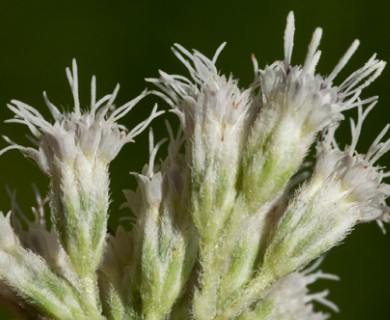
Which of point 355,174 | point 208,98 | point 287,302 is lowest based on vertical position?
point 287,302

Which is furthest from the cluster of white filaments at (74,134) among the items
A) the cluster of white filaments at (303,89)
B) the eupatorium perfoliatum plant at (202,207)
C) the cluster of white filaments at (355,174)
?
the cluster of white filaments at (355,174)

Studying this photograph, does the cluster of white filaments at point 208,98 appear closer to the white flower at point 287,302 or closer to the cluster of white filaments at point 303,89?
the cluster of white filaments at point 303,89

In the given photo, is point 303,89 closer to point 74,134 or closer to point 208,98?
point 208,98

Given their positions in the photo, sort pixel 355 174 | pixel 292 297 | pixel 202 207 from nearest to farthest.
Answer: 1. pixel 202 207
2. pixel 355 174
3. pixel 292 297

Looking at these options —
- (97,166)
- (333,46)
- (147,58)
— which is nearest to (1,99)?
(147,58)

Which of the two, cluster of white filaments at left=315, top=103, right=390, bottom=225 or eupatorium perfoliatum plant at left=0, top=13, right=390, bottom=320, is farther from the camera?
cluster of white filaments at left=315, top=103, right=390, bottom=225

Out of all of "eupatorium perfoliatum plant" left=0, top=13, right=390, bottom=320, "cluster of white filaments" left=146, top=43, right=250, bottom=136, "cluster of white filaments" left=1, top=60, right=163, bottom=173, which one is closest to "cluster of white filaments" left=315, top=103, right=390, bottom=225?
"eupatorium perfoliatum plant" left=0, top=13, right=390, bottom=320

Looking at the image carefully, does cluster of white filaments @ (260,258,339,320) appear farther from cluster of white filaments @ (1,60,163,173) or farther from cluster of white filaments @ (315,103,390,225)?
cluster of white filaments @ (1,60,163,173)

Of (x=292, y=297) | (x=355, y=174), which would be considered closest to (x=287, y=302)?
(x=292, y=297)

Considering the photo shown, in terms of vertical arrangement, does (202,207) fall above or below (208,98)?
below
